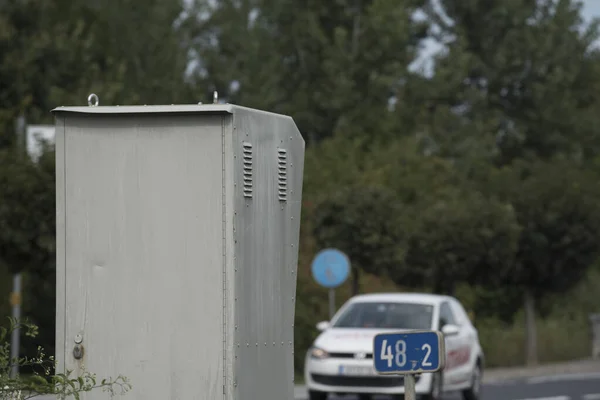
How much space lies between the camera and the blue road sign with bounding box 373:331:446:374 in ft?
28.8

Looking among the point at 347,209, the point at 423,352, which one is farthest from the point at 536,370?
the point at 423,352

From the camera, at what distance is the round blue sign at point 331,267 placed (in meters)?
24.9

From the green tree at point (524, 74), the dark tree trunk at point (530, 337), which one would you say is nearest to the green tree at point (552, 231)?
the dark tree trunk at point (530, 337)

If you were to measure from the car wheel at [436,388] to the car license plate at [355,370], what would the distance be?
0.96 m

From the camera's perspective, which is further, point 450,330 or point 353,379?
point 450,330

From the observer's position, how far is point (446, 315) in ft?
70.4

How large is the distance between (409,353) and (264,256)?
1.04 m

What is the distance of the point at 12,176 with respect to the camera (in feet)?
79.6

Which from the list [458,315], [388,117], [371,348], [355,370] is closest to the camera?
[371,348]

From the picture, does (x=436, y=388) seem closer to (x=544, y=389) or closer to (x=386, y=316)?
(x=386, y=316)

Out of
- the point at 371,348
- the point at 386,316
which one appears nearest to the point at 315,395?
the point at 371,348

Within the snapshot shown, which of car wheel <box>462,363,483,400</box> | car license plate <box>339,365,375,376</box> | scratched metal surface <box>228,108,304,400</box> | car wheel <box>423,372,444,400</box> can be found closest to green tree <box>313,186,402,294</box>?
car wheel <box>462,363,483,400</box>

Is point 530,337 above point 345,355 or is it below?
below

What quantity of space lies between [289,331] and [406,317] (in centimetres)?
1189
